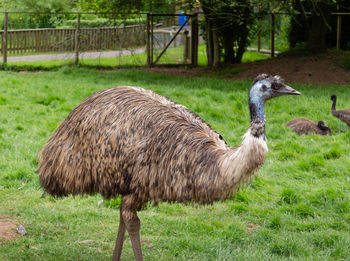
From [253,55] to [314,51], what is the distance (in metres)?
6.09

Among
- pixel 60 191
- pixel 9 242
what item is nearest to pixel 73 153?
pixel 60 191

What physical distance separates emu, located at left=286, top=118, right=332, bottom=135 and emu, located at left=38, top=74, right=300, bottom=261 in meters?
5.20

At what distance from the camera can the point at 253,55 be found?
22.7 meters

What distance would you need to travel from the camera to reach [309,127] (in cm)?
970

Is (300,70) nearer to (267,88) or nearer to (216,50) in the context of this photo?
(216,50)

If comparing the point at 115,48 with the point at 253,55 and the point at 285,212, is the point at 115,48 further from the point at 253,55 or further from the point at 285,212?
the point at 285,212

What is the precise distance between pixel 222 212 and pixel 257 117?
8.78 ft

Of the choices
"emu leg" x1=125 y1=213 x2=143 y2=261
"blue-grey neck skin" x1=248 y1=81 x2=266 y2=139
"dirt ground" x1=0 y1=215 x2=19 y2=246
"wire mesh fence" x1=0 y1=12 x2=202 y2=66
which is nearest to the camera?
"blue-grey neck skin" x1=248 y1=81 x2=266 y2=139

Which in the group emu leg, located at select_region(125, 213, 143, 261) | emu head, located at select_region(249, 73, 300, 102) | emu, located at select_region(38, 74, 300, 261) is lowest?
emu leg, located at select_region(125, 213, 143, 261)

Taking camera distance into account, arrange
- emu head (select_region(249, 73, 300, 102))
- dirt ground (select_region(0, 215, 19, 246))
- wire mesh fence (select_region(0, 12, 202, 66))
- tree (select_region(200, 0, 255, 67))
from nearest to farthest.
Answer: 1. emu head (select_region(249, 73, 300, 102))
2. dirt ground (select_region(0, 215, 19, 246))
3. tree (select_region(200, 0, 255, 67))
4. wire mesh fence (select_region(0, 12, 202, 66))

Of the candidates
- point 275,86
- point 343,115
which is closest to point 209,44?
point 343,115

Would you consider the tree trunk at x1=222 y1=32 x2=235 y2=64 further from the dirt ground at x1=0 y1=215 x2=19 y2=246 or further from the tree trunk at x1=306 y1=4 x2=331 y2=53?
the dirt ground at x1=0 y1=215 x2=19 y2=246

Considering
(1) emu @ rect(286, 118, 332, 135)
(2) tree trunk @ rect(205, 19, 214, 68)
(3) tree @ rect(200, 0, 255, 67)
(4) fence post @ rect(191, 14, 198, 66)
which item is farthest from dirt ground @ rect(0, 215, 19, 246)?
(4) fence post @ rect(191, 14, 198, 66)

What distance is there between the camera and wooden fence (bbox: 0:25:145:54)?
17.9 m
